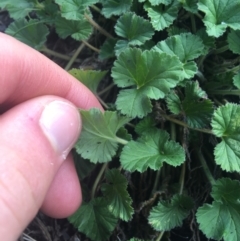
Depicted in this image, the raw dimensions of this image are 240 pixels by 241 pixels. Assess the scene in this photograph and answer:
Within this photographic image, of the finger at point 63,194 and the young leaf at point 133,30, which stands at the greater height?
the young leaf at point 133,30

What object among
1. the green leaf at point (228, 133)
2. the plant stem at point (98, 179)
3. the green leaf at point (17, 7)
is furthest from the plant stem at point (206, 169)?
the green leaf at point (17, 7)

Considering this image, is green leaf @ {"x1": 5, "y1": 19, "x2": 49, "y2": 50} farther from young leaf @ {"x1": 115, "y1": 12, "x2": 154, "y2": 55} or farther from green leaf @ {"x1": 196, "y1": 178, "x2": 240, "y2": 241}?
green leaf @ {"x1": 196, "y1": 178, "x2": 240, "y2": 241}

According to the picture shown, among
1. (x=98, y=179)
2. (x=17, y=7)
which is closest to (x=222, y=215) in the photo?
(x=98, y=179)

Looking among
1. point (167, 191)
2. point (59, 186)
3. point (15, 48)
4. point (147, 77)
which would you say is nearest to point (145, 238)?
point (167, 191)

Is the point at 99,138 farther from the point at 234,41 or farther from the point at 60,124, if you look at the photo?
the point at 234,41

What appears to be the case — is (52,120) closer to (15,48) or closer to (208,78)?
(15,48)

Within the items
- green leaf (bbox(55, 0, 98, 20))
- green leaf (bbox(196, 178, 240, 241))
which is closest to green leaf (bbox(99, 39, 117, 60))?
green leaf (bbox(55, 0, 98, 20))

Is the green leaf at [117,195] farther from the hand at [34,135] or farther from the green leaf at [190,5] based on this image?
the green leaf at [190,5]
